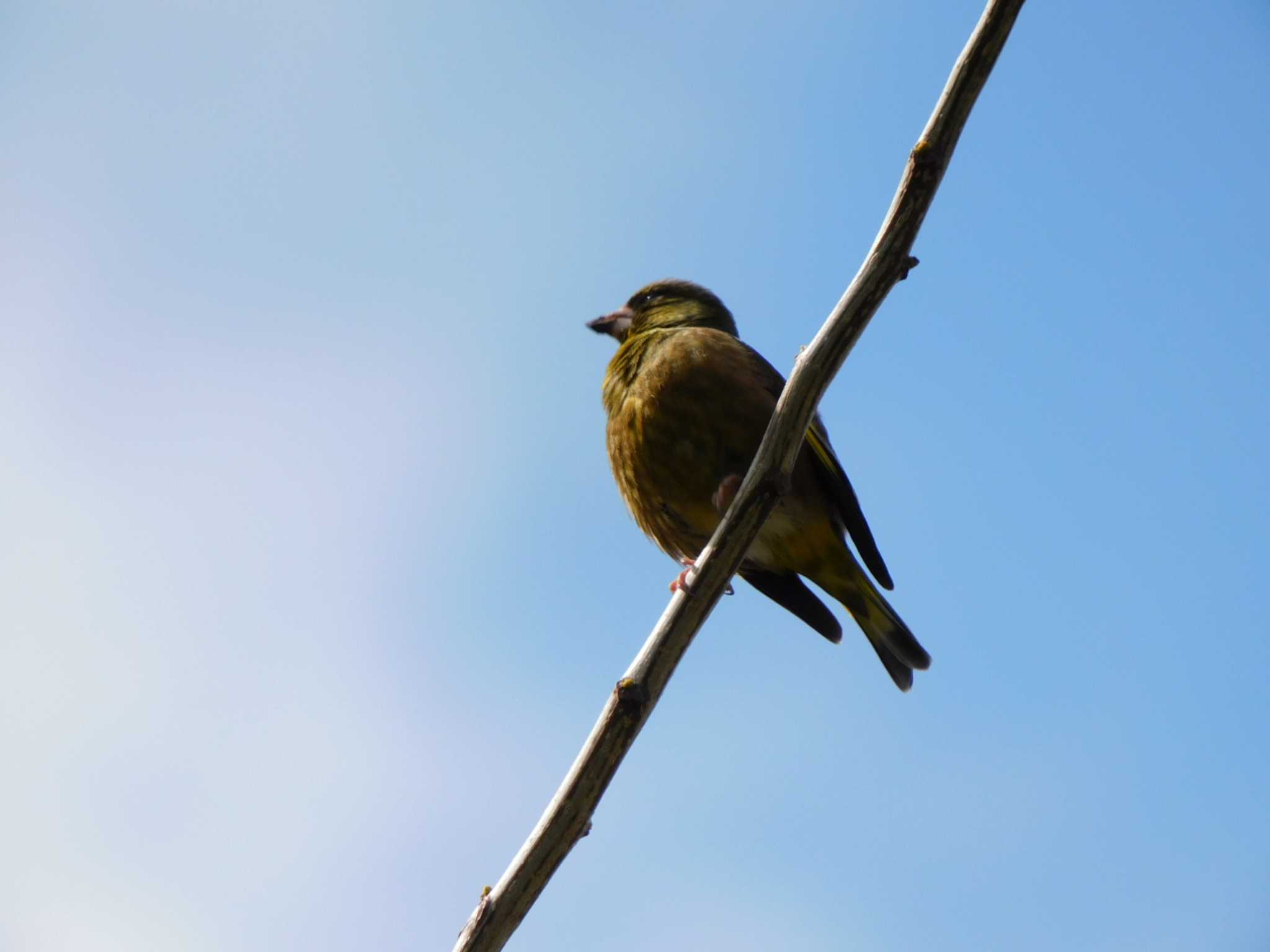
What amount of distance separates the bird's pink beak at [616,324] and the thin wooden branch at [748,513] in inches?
125

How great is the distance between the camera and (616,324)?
6.00 metres

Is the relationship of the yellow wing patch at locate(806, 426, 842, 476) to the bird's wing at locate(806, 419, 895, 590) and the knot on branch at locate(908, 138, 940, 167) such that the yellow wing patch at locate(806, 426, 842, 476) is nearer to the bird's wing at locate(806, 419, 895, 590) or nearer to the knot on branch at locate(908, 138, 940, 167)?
the bird's wing at locate(806, 419, 895, 590)

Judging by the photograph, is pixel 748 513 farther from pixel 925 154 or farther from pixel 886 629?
pixel 886 629

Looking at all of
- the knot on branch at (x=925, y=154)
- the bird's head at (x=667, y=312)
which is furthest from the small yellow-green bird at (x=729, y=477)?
the knot on branch at (x=925, y=154)

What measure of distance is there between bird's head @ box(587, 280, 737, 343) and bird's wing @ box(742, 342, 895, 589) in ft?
3.35

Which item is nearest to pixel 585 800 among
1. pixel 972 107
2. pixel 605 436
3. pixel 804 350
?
pixel 804 350

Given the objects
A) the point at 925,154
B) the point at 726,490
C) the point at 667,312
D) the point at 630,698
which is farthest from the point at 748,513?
the point at 667,312

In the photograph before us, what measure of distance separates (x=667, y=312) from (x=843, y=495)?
5.23 feet

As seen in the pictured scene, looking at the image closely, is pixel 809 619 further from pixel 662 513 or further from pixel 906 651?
pixel 662 513

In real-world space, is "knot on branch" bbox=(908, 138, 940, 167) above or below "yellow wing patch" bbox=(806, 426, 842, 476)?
below

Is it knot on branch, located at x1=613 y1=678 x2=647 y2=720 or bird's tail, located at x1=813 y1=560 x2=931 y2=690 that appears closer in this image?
knot on branch, located at x1=613 y1=678 x2=647 y2=720

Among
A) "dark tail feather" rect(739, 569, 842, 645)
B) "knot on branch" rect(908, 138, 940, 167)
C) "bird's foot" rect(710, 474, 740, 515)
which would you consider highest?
"dark tail feather" rect(739, 569, 842, 645)

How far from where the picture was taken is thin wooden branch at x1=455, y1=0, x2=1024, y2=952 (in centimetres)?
243

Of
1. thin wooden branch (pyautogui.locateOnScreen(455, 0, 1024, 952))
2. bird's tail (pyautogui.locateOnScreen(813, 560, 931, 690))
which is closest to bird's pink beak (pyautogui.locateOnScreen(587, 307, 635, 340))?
bird's tail (pyautogui.locateOnScreen(813, 560, 931, 690))
